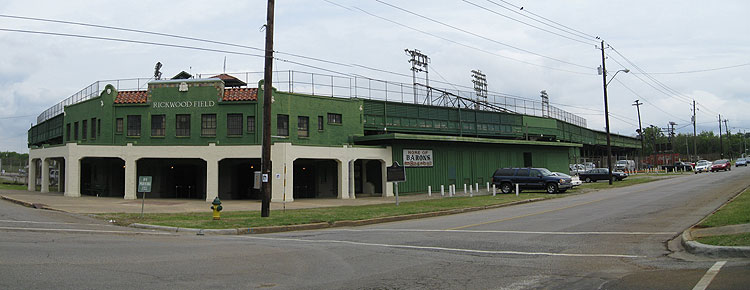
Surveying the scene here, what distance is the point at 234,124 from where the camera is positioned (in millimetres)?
32125

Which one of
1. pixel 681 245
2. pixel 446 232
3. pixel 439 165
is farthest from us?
pixel 439 165

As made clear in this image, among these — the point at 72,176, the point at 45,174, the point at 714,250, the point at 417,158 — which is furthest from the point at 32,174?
the point at 714,250

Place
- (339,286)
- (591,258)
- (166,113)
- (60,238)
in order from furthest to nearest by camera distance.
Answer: (166,113) → (60,238) → (591,258) → (339,286)

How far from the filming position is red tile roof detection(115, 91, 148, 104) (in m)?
32.4

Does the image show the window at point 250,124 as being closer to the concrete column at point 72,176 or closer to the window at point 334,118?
the window at point 334,118

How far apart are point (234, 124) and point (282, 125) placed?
2872 mm

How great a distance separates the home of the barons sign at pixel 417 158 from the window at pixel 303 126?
276 inches

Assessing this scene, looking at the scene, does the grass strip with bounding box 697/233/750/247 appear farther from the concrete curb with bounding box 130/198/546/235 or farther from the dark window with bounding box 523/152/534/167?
the dark window with bounding box 523/152/534/167

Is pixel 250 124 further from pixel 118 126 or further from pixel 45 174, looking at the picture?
pixel 45 174

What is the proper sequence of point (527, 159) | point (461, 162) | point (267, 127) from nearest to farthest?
point (267, 127)
point (461, 162)
point (527, 159)

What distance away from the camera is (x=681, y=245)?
35.9 ft

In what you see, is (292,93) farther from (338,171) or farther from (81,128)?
(81,128)

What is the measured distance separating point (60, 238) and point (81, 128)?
26074 mm

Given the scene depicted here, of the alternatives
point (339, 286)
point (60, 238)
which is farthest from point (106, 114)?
point (339, 286)
